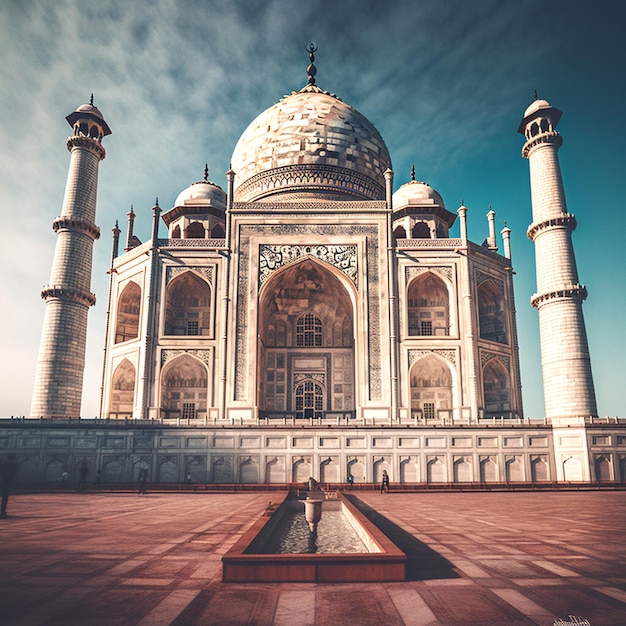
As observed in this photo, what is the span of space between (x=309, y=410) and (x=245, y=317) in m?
5.36

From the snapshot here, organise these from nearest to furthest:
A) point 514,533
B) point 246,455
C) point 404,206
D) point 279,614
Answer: point 279,614 < point 514,533 < point 246,455 < point 404,206

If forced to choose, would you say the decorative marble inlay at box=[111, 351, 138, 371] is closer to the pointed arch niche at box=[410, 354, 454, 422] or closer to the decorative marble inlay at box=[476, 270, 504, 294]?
the pointed arch niche at box=[410, 354, 454, 422]

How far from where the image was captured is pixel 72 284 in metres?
22.2

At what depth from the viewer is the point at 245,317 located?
910 inches

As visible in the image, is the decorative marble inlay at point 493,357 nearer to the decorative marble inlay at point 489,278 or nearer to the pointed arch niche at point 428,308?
the pointed arch niche at point 428,308

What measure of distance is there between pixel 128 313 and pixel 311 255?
929cm

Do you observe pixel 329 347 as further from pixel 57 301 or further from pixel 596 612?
pixel 596 612

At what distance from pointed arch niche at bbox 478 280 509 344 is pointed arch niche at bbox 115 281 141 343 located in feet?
52.4

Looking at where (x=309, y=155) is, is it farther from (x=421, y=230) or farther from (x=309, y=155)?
(x=421, y=230)

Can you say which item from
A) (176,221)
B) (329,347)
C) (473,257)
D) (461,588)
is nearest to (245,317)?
(329,347)

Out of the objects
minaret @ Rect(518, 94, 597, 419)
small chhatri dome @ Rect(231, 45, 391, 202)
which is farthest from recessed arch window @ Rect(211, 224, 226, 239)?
minaret @ Rect(518, 94, 597, 419)

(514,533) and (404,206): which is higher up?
(404,206)

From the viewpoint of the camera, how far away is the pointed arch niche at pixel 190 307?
81.7 ft

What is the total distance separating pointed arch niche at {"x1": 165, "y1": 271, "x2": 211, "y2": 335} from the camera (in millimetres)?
24906
